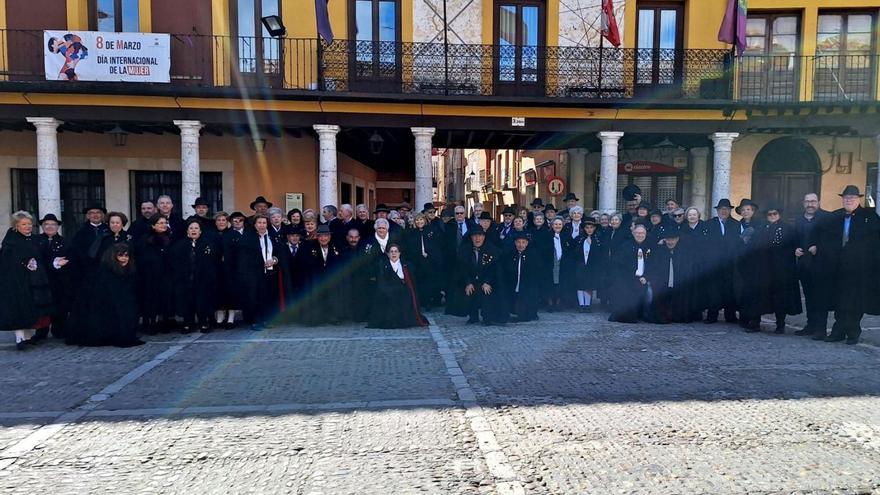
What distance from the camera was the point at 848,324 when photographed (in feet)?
27.6

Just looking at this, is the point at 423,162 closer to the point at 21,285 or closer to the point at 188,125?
the point at 188,125

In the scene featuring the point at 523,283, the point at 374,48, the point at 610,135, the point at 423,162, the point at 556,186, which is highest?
the point at 374,48

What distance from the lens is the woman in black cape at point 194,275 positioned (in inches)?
360

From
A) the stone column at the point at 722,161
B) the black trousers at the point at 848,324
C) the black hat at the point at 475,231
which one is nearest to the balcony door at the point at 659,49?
the stone column at the point at 722,161

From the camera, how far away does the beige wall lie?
16.8 m

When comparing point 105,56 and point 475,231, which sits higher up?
point 105,56

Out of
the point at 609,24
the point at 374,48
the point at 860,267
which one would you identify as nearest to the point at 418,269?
the point at 860,267

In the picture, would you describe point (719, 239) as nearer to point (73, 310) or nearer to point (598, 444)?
point (598, 444)

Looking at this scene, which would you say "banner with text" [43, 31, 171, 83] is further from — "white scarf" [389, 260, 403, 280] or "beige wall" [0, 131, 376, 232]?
A: "white scarf" [389, 260, 403, 280]

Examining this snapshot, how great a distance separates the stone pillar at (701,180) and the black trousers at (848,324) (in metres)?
10.4

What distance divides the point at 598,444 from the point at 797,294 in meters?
6.12

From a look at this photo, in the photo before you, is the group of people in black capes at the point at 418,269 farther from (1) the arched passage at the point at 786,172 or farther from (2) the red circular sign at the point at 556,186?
(1) the arched passage at the point at 786,172

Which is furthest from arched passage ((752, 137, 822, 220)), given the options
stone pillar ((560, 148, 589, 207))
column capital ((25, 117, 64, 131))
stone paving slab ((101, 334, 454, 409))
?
column capital ((25, 117, 64, 131))

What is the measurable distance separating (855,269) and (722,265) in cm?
191
